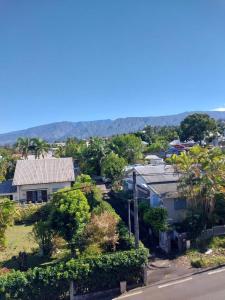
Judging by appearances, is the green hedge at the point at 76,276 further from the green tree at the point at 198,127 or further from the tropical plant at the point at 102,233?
the green tree at the point at 198,127

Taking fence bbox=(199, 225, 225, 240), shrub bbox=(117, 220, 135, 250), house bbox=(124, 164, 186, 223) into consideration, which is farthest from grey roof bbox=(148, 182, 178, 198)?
shrub bbox=(117, 220, 135, 250)

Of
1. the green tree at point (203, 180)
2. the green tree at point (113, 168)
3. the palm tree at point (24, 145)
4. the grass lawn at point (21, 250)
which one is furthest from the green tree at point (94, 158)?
the green tree at point (203, 180)

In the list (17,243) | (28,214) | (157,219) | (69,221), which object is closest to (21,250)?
(17,243)

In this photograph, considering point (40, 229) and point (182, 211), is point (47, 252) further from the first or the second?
point (182, 211)

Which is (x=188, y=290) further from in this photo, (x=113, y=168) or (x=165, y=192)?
(x=113, y=168)

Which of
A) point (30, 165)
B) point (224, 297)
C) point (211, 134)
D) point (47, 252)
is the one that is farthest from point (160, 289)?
point (211, 134)

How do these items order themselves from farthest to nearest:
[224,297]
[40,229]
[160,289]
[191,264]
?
1. [40,229]
2. [191,264]
3. [160,289]
4. [224,297]
